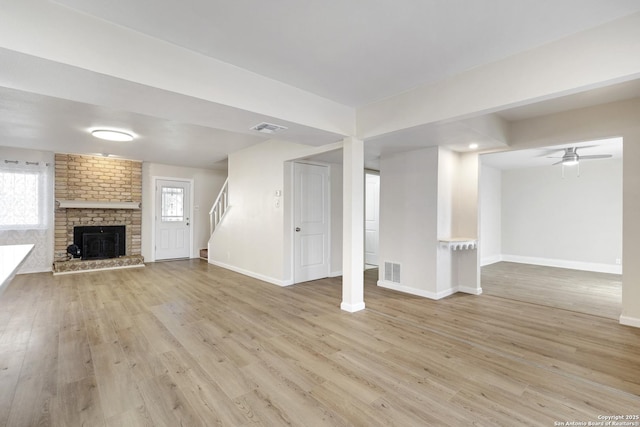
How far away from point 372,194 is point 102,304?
5.72 m

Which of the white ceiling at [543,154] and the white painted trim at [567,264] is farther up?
the white ceiling at [543,154]

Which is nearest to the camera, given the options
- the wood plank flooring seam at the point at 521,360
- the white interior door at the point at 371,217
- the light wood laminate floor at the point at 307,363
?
the light wood laminate floor at the point at 307,363

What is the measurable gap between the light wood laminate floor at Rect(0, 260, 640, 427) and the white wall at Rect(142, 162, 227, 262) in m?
3.42

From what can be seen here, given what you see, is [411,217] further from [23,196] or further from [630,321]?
[23,196]

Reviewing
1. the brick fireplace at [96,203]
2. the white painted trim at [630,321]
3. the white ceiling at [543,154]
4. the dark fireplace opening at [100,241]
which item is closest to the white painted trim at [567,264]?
the white ceiling at [543,154]

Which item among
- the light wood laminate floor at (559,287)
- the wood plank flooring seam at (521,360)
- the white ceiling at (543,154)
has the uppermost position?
the white ceiling at (543,154)

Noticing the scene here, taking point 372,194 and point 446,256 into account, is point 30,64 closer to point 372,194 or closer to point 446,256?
point 446,256

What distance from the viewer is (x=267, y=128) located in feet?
10.6

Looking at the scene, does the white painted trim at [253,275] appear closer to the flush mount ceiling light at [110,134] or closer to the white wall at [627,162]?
the flush mount ceiling light at [110,134]

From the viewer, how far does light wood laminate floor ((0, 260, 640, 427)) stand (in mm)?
1864

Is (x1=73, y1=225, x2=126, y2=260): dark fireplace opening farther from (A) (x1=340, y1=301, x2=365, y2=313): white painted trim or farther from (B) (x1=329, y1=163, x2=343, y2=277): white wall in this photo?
(A) (x1=340, y1=301, x2=365, y2=313): white painted trim

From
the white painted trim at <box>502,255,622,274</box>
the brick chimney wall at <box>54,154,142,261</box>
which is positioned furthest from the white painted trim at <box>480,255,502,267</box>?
the brick chimney wall at <box>54,154,142,261</box>

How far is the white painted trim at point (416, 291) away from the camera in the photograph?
14.2 feet

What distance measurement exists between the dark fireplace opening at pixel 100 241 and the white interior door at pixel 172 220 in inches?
31.1
